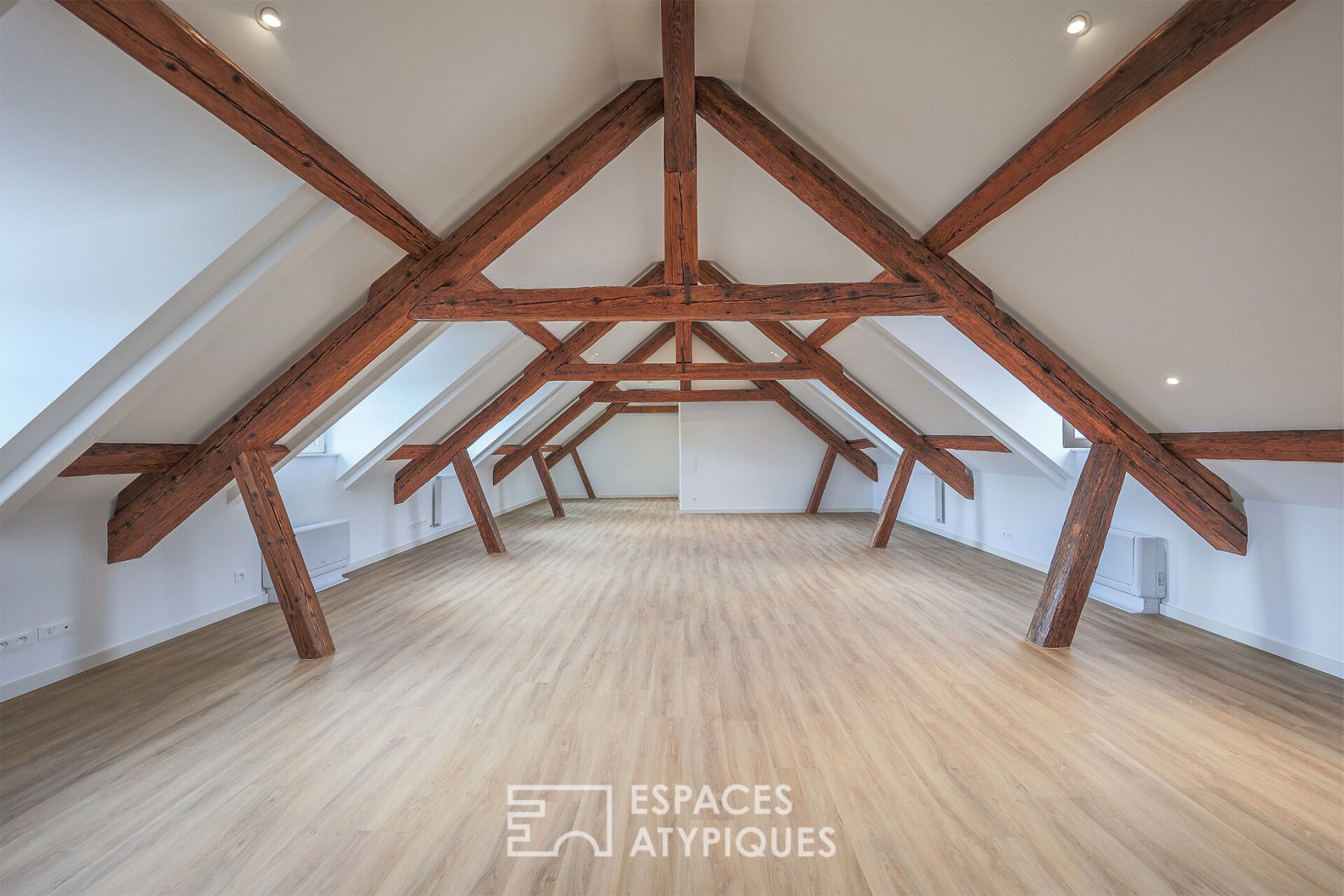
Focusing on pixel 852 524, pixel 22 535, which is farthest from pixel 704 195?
pixel 852 524

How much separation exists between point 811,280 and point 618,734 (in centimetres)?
454

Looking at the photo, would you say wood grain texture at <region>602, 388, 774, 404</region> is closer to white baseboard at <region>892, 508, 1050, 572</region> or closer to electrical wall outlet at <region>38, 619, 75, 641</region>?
white baseboard at <region>892, 508, 1050, 572</region>

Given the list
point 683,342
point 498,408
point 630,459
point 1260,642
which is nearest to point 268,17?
point 498,408

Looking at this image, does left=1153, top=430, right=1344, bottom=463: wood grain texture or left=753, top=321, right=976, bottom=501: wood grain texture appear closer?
left=1153, top=430, right=1344, bottom=463: wood grain texture

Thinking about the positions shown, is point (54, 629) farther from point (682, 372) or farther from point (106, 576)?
point (682, 372)

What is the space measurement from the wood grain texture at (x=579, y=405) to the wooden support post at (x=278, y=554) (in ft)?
19.1

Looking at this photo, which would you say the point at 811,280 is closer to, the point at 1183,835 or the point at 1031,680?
the point at 1031,680

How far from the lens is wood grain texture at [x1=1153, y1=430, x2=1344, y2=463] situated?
2992 millimetres

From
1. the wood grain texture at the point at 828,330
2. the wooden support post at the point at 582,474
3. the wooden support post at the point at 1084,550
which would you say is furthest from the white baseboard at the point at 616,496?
the wooden support post at the point at 1084,550

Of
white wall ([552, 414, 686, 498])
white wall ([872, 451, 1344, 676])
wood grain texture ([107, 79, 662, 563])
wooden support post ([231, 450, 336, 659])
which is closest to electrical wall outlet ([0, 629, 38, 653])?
wood grain texture ([107, 79, 662, 563])

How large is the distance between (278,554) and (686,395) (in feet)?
24.2

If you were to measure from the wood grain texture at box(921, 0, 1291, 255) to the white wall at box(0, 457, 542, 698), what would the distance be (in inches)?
197

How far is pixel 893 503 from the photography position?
7.72 m

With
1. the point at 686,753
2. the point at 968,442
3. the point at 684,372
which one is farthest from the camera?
the point at 684,372
